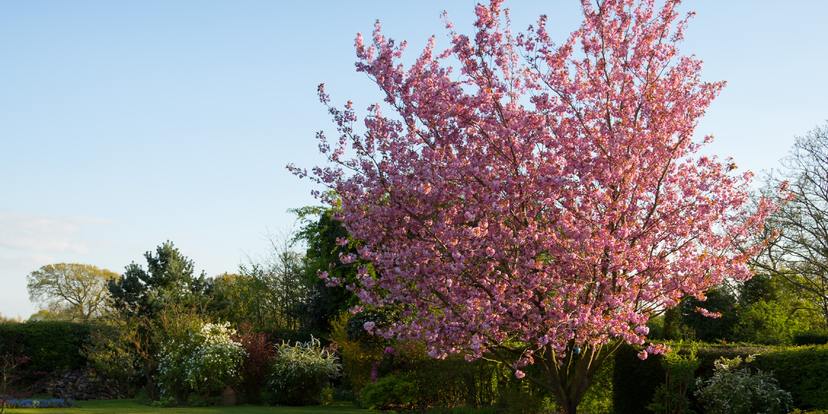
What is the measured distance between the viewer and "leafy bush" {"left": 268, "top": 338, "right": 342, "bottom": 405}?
2077cm

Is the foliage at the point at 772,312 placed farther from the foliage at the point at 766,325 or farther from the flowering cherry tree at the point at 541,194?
the flowering cherry tree at the point at 541,194

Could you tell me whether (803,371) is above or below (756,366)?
below

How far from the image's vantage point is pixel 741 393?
39.3 ft

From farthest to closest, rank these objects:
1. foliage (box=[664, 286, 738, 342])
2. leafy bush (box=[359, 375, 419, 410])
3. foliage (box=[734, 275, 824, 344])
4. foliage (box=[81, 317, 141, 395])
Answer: foliage (box=[664, 286, 738, 342]), foliage (box=[734, 275, 824, 344]), foliage (box=[81, 317, 141, 395]), leafy bush (box=[359, 375, 419, 410])

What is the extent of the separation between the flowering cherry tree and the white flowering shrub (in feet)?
40.1

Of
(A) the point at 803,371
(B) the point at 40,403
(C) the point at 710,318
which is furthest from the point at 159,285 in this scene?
(A) the point at 803,371

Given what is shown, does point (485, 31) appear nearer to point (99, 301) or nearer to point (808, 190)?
point (808, 190)

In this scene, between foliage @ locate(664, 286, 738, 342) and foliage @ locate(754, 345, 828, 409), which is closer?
foliage @ locate(754, 345, 828, 409)

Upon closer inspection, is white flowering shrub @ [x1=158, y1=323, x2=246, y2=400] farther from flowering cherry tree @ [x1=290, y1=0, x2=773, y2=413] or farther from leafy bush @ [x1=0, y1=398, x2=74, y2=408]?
flowering cherry tree @ [x1=290, y1=0, x2=773, y2=413]

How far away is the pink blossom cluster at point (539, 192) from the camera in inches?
359

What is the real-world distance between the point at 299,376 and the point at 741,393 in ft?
39.3

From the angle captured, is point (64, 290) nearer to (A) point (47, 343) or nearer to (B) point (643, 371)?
(A) point (47, 343)

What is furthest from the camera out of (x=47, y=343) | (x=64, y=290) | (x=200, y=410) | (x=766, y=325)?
(x=64, y=290)

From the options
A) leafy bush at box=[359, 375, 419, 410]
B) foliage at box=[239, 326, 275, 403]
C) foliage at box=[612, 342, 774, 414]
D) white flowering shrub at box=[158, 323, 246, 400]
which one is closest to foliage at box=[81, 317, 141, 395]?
white flowering shrub at box=[158, 323, 246, 400]
